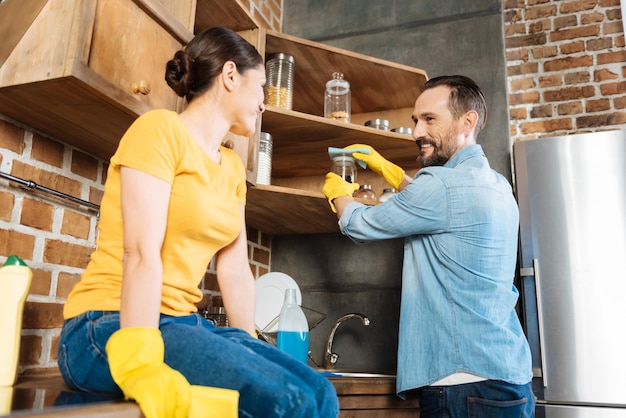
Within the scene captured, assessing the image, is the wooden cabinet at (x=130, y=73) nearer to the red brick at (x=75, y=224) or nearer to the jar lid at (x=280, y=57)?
the jar lid at (x=280, y=57)

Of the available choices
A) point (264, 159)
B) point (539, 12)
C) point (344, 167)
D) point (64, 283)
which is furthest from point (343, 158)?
point (539, 12)

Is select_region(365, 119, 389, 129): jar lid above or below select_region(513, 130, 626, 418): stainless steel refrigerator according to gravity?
above

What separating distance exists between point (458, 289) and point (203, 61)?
92 cm

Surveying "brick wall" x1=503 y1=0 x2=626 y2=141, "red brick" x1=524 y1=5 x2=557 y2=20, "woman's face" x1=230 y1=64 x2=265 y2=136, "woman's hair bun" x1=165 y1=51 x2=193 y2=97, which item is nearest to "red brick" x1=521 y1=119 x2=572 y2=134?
"brick wall" x1=503 y1=0 x2=626 y2=141

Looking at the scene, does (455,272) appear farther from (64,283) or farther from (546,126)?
(546,126)

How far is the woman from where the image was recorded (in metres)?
0.87

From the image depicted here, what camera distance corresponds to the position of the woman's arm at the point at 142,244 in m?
0.92

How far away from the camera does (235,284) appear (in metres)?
1.40

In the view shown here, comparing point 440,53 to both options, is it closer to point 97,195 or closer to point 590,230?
point 590,230

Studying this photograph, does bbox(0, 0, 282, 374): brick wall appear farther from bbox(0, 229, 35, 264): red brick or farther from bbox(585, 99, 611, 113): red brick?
bbox(585, 99, 611, 113): red brick

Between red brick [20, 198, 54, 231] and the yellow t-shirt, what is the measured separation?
43cm

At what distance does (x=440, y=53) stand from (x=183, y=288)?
2093mm

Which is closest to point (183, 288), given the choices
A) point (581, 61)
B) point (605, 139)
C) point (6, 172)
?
point (6, 172)

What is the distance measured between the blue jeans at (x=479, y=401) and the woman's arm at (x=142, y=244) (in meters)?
0.91
